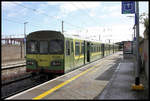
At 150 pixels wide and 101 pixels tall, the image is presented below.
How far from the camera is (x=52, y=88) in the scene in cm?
904

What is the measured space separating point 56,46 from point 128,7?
478 centimetres

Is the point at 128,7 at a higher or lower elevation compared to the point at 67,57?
higher

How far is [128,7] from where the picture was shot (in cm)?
912

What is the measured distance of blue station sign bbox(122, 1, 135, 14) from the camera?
903 centimetres

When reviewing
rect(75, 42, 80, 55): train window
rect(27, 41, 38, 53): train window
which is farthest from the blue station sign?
rect(75, 42, 80, 55): train window

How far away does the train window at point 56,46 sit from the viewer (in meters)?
11.9

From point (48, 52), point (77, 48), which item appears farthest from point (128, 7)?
point (77, 48)

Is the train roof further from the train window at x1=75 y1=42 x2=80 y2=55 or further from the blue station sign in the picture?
the blue station sign

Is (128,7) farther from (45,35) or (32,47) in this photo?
(32,47)

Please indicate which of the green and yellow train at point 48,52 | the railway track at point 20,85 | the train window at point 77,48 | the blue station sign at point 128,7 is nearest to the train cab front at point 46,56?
the green and yellow train at point 48,52

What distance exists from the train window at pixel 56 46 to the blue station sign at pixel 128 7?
4.21 metres

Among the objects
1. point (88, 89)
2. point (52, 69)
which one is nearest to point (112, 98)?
point (88, 89)

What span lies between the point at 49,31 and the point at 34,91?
15.3ft

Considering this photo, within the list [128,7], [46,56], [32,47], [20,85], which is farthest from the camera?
[32,47]
